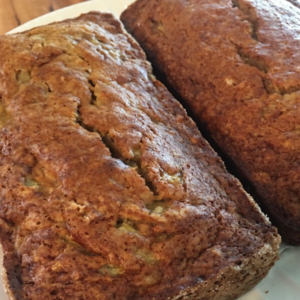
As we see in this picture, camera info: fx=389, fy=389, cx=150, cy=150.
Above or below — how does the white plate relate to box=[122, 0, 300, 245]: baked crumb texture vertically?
below

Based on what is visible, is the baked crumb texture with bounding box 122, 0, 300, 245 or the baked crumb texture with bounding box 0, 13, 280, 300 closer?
the baked crumb texture with bounding box 0, 13, 280, 300

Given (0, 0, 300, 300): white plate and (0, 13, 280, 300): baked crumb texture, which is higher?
(0, 13, 280, 300): baked crumb texture

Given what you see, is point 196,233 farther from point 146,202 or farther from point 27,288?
point 27,288

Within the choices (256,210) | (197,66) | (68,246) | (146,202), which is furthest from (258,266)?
(197,66)

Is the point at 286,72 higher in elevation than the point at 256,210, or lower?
higher
